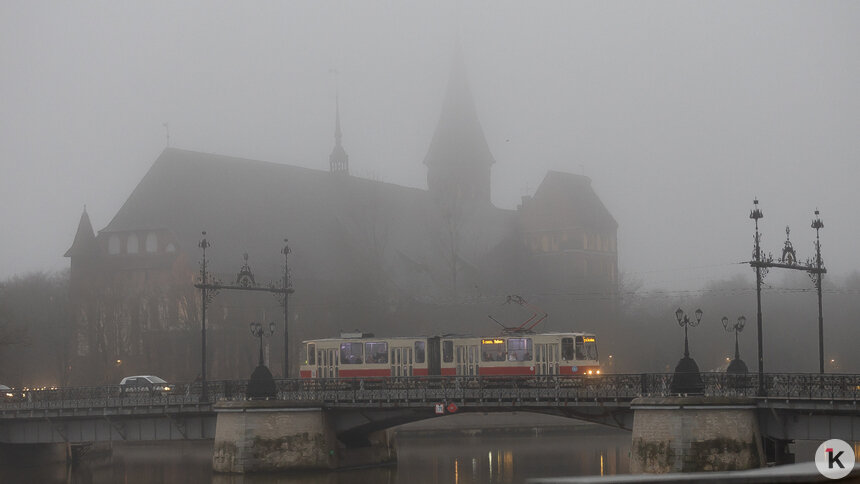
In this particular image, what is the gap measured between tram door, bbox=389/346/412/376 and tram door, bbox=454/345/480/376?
2212 millimetres

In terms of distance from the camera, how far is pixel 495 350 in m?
59.6

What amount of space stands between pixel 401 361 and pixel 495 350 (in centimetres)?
473

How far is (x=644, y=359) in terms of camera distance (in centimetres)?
11381

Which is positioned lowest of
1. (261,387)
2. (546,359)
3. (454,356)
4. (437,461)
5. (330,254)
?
(437,461)

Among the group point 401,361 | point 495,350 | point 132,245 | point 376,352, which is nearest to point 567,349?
point 495,350

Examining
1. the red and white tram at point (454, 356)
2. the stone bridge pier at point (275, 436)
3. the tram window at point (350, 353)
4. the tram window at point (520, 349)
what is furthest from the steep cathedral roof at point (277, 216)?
the stone bridge pier at point (275, 436)

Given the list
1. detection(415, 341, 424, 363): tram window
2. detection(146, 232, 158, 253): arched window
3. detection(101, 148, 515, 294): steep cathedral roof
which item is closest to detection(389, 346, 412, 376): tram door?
detection(415, 341, 424, 363): tram window

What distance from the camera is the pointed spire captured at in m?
120

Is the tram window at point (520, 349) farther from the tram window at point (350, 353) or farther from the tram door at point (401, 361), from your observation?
the tram window at point (350, 353)

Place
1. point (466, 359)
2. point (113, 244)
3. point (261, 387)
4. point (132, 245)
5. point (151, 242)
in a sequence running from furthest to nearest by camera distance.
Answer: point (113, 244) → point (132, 245) → point (151, 242) → point (466, 359) → point (261, 387)

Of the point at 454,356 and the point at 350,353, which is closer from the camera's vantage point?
the point at 454,356

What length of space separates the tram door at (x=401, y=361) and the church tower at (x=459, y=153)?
9546 centimetres

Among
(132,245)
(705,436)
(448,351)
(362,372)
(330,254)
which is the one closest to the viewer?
(705,436)

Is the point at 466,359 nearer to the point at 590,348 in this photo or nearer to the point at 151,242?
the point at 590,348
